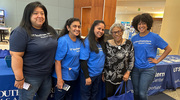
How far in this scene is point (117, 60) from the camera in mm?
1458

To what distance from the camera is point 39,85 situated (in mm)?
1216

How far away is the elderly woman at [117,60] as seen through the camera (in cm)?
145

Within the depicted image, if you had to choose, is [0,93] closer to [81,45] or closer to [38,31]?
[38,31]

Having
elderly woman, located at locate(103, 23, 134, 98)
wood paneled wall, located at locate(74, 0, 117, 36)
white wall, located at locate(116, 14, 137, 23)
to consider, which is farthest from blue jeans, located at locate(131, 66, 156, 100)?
white wall, located at locate(116, 14, 137, 23)

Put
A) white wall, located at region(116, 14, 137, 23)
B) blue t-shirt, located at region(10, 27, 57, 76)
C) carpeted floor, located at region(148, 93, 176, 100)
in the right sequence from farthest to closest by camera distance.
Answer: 1. white wall, located at region(116, 14, 137, 23)
2. carpeted floor, located at region(148, 93, 176, 100)
3. blue t-shirt, located at region(10, 27, 57, 76)

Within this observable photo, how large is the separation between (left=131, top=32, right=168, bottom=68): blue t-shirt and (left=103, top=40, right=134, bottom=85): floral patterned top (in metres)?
0.10

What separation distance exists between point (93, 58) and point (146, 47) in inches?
27.5

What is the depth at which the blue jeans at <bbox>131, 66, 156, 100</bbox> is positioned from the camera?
5.04ft

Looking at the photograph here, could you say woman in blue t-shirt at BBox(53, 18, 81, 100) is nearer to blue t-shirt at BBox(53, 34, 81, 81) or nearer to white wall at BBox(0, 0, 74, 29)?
blue t-shirt at BBox(53, 34, 81, 81)

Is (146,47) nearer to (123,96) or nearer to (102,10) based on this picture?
(123,96)

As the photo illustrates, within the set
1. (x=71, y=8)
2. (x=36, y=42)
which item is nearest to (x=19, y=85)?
(x=36, y=42)

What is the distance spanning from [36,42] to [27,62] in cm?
21

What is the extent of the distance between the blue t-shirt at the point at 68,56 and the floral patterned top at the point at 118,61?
15.3 inches

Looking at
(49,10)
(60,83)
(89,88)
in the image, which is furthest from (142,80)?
(49,10)
